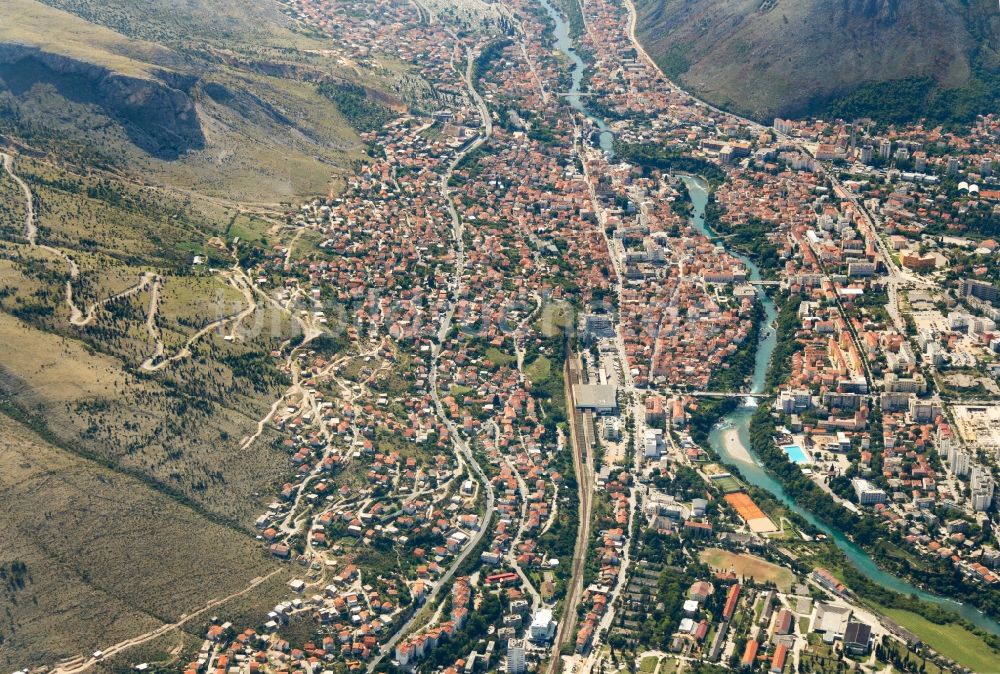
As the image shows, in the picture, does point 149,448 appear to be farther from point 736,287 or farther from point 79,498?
point 736,287

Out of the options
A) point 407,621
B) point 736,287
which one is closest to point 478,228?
point 736,287

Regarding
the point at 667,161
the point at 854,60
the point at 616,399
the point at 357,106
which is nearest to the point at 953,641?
the point at 616,399

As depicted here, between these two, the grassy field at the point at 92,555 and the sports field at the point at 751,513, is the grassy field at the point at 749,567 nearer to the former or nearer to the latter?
the sports field at the point at 751,513

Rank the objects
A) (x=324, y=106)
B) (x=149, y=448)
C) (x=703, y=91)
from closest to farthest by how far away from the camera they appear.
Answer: (x=149, y=448) → (x=324, y=106) → (x=703, y=91)

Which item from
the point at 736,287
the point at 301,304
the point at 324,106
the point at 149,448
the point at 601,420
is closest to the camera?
the point at 149,448

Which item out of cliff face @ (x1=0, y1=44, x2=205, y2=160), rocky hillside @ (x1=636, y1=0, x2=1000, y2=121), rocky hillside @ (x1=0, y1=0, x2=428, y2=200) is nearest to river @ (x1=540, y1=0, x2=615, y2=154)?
rocky hillside @ (x1=636, y1=0, x2=1000, y2=121)

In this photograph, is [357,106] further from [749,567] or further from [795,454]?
[749,567]

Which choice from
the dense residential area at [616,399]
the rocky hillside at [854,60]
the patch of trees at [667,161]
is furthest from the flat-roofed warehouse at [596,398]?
the rocky hillside at [854,60]
